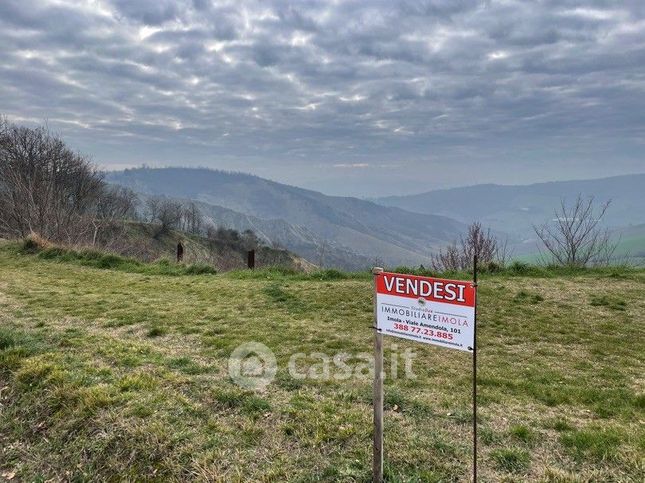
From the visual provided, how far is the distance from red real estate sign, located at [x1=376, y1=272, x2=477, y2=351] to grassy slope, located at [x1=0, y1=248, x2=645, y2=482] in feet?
4.96

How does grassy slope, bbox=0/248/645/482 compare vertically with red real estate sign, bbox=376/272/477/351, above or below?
below

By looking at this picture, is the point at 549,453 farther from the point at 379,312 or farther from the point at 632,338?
the point at 632,338

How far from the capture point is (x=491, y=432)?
4.57 metres

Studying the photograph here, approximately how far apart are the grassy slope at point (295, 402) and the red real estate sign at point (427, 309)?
4.96 ft

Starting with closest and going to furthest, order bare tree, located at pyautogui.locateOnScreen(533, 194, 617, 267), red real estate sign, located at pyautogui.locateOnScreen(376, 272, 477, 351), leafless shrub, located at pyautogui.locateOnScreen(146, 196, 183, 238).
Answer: red real estate sign, located at pyautogui.locateOnScreen(376, 272, 477, 351)
bare tree, located at pyautogui.locateOnScreen(533, 194, 617, 267)
leafless shrub, located at pyautogui.locateOnScreen(146, 196, 183, 238)

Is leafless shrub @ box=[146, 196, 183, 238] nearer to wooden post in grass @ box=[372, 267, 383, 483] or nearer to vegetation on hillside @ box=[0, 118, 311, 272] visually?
vegetation on hillside @ box=[0, 118, 311, 272]

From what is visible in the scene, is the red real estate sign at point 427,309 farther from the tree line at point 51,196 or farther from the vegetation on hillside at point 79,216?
the tree line at point 51,196

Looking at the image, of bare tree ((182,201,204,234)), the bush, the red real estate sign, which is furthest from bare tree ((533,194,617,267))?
bare tree ((182,201,204,234))

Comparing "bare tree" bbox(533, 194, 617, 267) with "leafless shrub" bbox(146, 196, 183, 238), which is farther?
"leafless shrub" bbox(146, 196, 183, 238)

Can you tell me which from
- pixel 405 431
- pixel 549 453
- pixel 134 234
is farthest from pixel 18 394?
pixel 134 234

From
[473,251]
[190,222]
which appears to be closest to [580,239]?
[473,251]

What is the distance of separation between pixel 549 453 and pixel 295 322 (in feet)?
19.9

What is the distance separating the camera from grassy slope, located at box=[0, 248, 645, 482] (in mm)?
4145

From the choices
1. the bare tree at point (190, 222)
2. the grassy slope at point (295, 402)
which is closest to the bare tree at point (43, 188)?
the grassy slope at point (295, 402)
